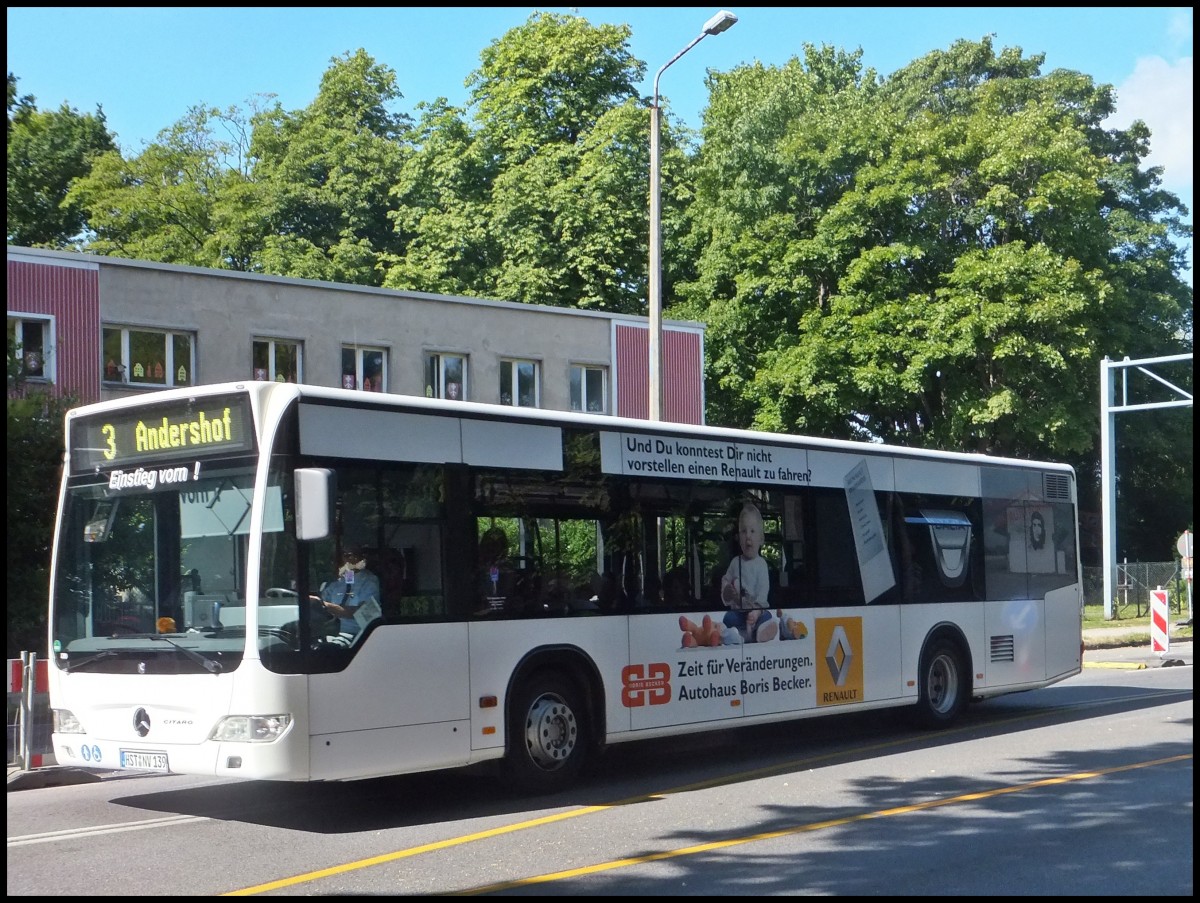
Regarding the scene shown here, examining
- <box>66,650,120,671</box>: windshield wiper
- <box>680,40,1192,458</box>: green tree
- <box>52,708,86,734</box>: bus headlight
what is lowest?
<box>52,708,86,734</box>: bus headlight

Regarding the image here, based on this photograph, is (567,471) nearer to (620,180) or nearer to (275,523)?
(275,523)

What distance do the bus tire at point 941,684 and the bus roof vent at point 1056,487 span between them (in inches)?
108

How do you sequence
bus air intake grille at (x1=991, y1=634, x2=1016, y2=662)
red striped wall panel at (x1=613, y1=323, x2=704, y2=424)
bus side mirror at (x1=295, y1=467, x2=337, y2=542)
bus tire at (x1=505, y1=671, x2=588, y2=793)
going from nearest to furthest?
bus side mirror at (x1=295, y1=467, x2=337, y2=542), bus tire at (x1=505, y1=671, x2=588, y2=793), bus air intake grille at (x1=991, y1=634, x2=1016, y2=662), red striped wall panel at (x1=613, y1=323, x2=704, y2=424)

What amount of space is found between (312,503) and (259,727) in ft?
4.78

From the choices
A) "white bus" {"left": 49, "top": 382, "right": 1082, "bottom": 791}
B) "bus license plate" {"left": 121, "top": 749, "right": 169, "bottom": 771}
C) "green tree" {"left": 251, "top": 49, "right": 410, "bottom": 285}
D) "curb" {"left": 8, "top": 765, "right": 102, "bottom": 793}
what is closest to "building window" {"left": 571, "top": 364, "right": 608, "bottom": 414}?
"green tree" {"left": 251, "top": 49, "right": 410, "bottom": 285}

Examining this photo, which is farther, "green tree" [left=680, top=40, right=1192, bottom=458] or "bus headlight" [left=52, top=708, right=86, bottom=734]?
"green tree" [left=680, top=40, right=1192, bottom=458]

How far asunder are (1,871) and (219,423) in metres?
3.09

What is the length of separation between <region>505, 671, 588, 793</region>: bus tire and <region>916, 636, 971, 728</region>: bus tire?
4.95m

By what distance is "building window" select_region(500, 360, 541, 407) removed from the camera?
34031 millimetres

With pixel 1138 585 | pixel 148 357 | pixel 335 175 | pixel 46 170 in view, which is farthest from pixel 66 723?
pixel 46 170

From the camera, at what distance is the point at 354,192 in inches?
1698

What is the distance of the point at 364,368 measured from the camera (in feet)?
104

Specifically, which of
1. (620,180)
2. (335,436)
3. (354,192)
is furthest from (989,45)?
(335,436)

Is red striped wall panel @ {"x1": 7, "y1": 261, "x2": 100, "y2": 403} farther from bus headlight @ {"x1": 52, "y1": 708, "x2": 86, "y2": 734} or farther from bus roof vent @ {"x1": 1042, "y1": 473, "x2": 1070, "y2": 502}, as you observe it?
bus roof vent @ {"x1": 1042, "y1": 473, "x2": 1070, "y2": 502}
